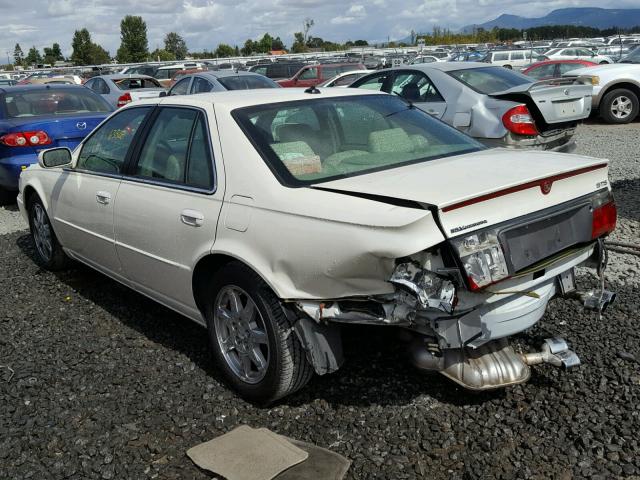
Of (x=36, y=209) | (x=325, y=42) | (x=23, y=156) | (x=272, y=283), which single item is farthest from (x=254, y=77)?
(x=325, y=42)

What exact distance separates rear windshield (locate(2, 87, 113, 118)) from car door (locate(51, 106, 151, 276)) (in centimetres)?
413

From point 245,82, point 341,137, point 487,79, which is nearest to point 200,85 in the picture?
point 245,82

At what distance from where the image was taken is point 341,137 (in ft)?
12.1

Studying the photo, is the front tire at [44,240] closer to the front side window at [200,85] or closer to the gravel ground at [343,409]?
the gravel ground at [343,409]

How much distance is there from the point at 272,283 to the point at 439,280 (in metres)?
0.79

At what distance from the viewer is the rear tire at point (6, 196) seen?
29.1 feet

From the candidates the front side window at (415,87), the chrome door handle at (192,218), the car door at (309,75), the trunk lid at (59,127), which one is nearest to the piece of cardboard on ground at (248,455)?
the chrome door handle at (192,218)

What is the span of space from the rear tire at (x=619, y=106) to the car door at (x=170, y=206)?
12407 mm

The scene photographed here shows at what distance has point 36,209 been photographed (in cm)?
575

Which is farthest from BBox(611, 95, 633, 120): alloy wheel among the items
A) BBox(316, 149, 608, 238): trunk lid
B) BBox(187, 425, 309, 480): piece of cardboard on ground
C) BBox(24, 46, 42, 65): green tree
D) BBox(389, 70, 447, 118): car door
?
BBox(24, 46, 42, 65): green tree

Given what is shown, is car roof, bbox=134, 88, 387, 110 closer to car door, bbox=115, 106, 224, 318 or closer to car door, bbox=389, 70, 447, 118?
car door, bbox=115, 106, 224, 318

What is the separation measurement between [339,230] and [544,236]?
96 cm

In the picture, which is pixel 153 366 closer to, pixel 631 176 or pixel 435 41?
pixel 631 176

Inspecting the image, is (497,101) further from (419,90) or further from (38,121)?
(38,121)
